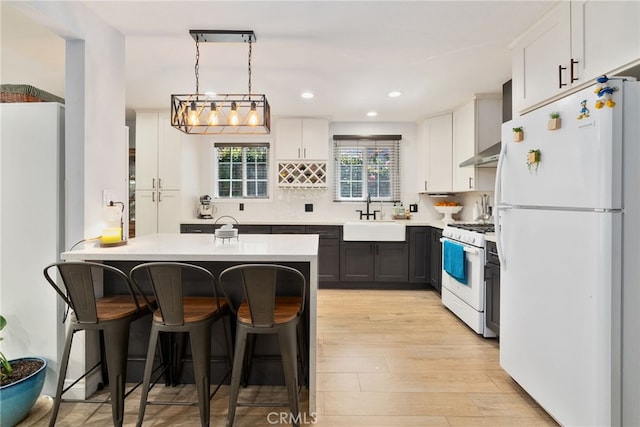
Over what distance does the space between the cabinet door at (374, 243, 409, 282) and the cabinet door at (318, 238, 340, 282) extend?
538mm

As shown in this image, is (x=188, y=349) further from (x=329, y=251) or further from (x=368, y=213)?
(x=368, y=213)

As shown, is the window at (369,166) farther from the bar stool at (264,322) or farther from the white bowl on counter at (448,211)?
the bar stool at (264,322)

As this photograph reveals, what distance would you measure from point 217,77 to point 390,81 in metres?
1.78

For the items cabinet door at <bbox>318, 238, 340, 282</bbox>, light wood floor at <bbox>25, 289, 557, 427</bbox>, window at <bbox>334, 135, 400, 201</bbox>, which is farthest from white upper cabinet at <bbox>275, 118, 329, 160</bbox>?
light wood floor at <bbox>25, 289, 557, 427</bbox>

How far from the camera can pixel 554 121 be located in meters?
1.69

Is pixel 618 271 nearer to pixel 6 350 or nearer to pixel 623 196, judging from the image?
pixel 623 196

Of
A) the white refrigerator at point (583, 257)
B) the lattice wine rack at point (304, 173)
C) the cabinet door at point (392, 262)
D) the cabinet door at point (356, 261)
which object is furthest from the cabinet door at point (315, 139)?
the white refrigerator at point (583, 257)

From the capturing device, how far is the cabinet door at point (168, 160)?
4.50 m

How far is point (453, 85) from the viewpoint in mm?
3531

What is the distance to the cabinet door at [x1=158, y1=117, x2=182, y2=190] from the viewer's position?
177 inches

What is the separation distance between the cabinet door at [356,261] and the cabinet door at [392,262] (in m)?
0.11

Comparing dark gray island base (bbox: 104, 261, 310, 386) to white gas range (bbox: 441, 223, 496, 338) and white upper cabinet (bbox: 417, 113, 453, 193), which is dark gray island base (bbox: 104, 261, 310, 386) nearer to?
white gas range (bbox: 441, 223, 496, 338)

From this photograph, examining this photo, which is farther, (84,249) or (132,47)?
(132,47)

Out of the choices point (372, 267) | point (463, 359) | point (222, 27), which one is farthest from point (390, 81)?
point (463, 359)
